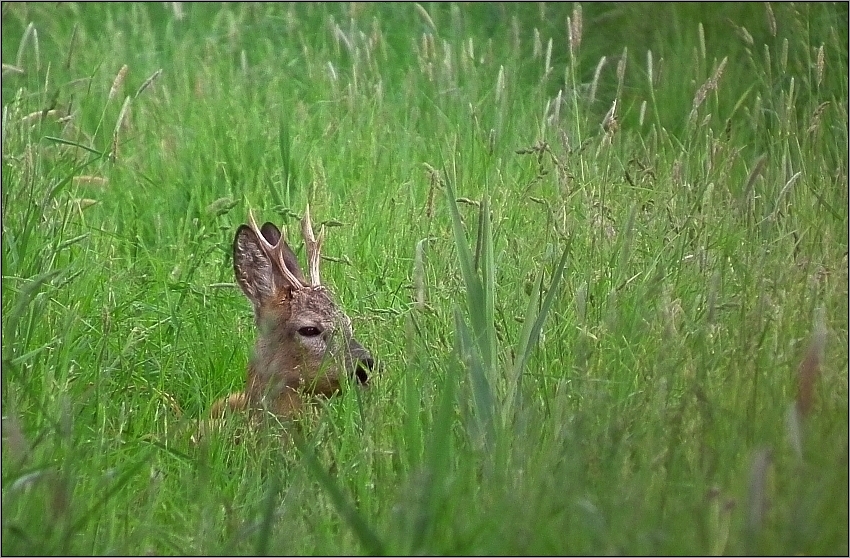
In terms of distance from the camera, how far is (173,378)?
5.01 meters

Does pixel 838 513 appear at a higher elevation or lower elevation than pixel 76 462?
higher

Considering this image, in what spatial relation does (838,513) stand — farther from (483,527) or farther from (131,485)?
(131,485)

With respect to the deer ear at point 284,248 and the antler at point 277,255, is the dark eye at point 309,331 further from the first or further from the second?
the deer ear at point 284,248

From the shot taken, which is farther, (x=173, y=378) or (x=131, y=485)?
(x=173, y=378)

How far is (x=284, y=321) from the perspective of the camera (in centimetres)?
523

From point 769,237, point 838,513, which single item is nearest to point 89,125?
point 769,237

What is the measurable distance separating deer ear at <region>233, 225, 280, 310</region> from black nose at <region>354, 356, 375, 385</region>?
2.81 ft

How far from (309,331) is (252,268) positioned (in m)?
0.38

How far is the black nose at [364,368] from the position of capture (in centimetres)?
450

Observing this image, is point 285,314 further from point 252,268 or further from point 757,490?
point 757,490

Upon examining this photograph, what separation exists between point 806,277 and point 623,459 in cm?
104

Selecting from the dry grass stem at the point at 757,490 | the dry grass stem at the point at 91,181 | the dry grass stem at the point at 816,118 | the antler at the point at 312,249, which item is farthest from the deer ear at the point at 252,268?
the dry grass stem at the point at 757,490

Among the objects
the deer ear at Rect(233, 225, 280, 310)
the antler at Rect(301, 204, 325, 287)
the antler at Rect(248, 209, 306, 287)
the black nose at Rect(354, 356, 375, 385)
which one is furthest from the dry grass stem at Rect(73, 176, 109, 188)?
the black nose at Rect(354, 356, 375, 385)

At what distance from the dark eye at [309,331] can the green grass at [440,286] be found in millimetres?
210
